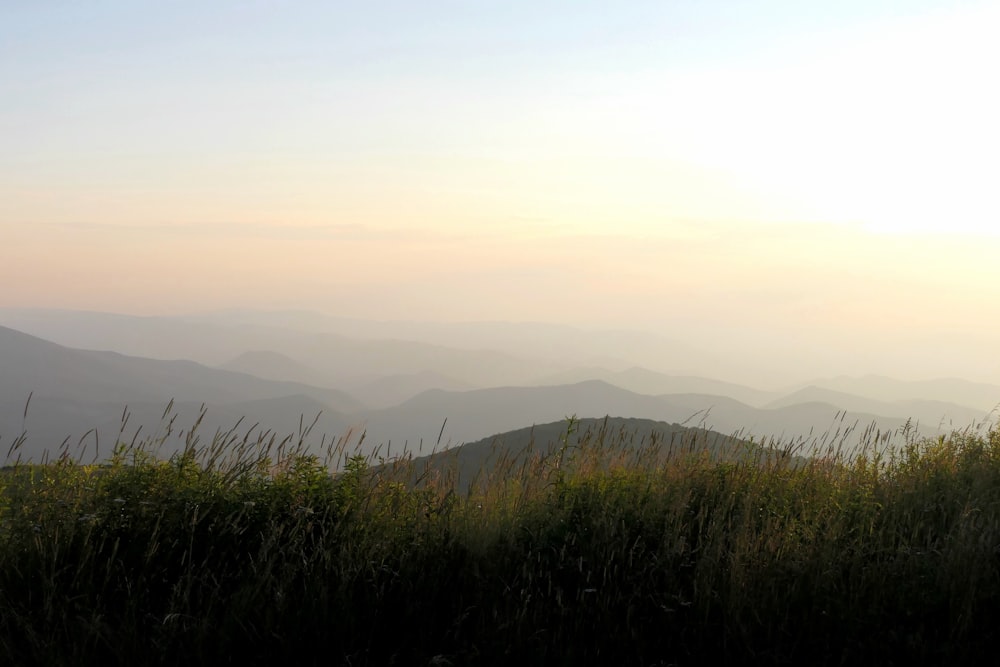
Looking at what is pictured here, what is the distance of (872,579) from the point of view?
523 cm

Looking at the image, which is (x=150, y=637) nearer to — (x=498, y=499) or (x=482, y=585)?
(x=482, y=585)

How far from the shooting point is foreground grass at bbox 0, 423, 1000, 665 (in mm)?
4473

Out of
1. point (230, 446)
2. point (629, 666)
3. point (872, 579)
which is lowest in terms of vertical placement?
point (629, 666)

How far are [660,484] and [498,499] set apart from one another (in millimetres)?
1452

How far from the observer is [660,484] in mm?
6688

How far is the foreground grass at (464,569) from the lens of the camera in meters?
4.47

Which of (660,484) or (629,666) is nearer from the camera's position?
(629,666)

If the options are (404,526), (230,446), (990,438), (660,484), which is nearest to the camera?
(404,526)

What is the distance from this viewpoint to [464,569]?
5137 millimetres

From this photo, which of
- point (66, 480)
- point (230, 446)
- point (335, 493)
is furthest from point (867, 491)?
point (66, 480)

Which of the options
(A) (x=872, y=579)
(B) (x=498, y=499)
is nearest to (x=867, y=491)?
(A) (x=872, y=579)

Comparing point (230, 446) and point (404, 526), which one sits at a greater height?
point (230, 446)

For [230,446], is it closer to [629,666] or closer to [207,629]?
[207,629]

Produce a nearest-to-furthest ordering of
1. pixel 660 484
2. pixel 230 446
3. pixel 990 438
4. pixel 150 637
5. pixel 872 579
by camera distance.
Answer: pixel 150 637 → pixel 872 579 → pixel 230 446 → pixel 660 484 → pixel 990 438
